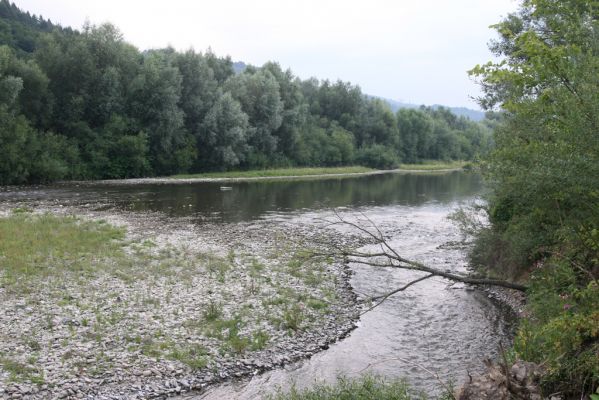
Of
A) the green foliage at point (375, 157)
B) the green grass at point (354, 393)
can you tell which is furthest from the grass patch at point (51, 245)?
the green foliage at point (375, 157)

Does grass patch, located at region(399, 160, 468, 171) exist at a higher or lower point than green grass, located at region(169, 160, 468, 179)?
higher

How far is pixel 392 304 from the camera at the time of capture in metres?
→ 18.6

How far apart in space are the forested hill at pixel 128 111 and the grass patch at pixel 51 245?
28.6 metres

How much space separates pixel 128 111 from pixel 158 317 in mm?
60223

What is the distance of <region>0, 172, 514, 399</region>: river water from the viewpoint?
41.5 feet

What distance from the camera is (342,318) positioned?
1636 centimetres

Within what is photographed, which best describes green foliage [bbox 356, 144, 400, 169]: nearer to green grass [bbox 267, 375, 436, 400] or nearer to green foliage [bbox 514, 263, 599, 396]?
green foliage [bbox 514, 263, 599, 396]

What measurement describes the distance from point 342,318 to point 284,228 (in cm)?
1633

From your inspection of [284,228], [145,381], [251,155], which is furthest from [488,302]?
[251,155]

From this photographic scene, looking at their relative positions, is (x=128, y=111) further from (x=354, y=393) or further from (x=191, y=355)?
(x=354, y=393)

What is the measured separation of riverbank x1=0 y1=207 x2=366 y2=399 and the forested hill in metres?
36.8

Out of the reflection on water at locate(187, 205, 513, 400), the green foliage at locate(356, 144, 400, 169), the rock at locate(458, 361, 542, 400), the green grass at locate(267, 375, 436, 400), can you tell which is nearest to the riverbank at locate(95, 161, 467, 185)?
the green foliage at locate(356, 144, 400, 169)

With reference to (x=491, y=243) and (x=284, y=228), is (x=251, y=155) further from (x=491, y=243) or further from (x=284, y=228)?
(x=491, y=243)

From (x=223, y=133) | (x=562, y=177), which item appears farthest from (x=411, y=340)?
(x=223, y=133)
